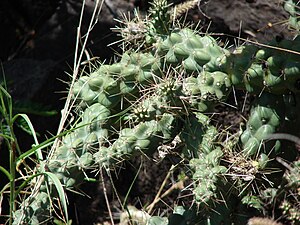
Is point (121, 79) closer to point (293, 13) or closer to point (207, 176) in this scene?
point (207, 176)

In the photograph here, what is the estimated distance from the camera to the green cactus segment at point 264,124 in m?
2.29

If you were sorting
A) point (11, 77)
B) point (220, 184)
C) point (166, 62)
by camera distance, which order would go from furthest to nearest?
point (11, 77)
point (166, 62)
point (220, 184)

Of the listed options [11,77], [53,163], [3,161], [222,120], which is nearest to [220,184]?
[53,163]

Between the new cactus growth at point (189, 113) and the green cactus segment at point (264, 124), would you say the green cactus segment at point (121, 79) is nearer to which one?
the new cactus growth at point (189, 113)

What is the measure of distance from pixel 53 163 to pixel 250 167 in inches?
27.7

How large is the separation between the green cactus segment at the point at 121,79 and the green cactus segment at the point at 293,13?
0.58 meters

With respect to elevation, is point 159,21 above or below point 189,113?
above

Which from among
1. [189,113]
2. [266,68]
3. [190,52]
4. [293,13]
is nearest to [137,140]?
[189,113]

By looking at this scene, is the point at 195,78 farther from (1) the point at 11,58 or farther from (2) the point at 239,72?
(1) the point at 11,58

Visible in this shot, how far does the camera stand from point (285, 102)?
237 cm

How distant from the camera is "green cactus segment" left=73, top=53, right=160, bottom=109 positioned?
236cm

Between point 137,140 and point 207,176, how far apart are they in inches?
11.7

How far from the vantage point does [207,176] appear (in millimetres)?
2170

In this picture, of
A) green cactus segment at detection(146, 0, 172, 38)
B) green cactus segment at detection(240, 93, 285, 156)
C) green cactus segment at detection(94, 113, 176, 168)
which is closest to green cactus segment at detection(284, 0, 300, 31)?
green cactus segment at detection(240, 93, 285, 156)
